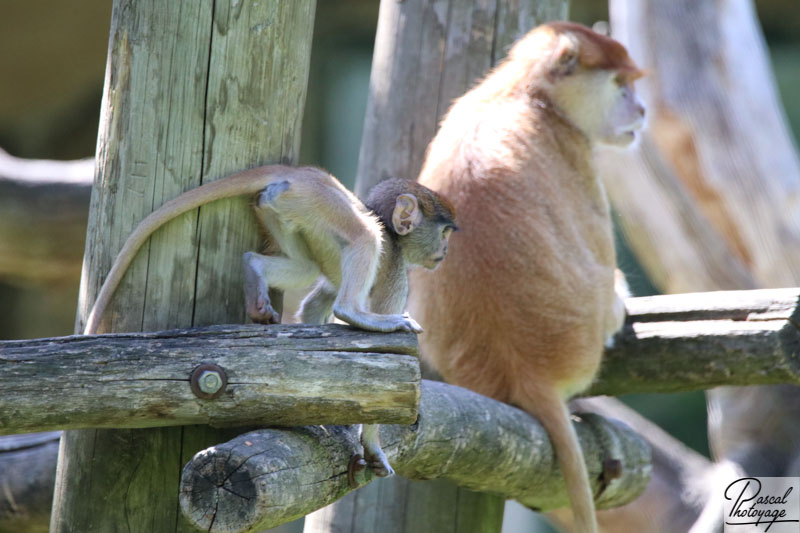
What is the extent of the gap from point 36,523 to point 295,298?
164 cm

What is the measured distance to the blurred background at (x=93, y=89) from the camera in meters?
8.05

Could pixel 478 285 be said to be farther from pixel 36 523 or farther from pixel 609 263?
pixel 36 523

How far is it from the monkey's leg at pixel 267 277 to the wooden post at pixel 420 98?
5.30ft

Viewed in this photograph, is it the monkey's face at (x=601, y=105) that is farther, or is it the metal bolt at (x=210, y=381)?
the monkey's face at (x=601, y=105)

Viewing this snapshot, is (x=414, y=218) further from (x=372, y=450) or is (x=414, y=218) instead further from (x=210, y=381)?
(x=210, y=381)

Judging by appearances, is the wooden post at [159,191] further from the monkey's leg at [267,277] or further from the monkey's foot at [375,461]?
the monkey's foot at [375,461]

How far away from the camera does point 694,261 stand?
5715mm

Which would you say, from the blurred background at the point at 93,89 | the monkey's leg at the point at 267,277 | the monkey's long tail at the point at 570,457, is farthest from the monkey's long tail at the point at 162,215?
the blurred background at the point at 93,89

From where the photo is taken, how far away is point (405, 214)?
2760 millimetres

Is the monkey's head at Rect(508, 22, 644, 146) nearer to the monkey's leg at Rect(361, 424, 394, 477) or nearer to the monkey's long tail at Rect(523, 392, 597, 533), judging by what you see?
the monkey's long tail at Rect(523, 392, 597, 533)

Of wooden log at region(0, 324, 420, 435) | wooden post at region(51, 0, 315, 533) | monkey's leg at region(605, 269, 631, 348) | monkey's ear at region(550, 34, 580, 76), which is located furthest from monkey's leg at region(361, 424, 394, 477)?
monkey's ear at region(550, 34, 580, 76)

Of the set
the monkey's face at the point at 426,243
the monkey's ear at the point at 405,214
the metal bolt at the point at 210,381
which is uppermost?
the monkey's ear at the point at 405,214

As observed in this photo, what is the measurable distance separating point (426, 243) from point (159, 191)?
2.87ft

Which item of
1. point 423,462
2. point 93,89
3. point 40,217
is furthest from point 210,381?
point 93,89
